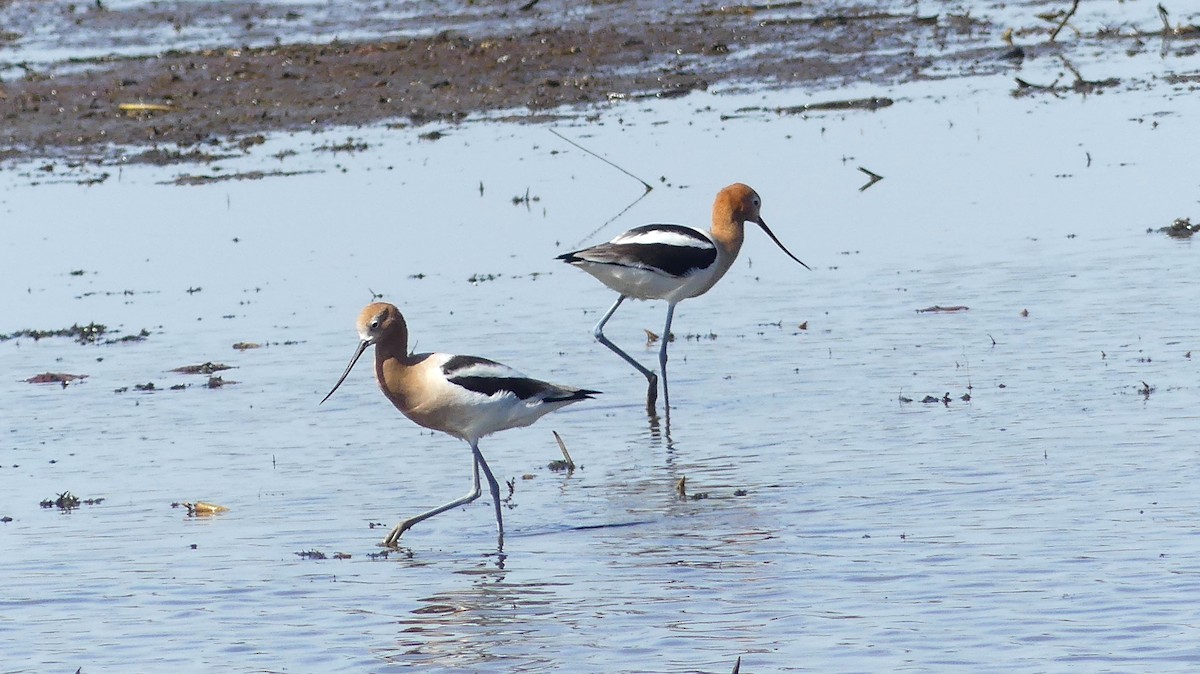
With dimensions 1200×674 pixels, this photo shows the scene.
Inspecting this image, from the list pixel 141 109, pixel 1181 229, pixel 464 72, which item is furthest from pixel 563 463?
pixel 464 72

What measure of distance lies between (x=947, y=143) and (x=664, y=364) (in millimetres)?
8869

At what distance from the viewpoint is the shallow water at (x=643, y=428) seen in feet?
23.7

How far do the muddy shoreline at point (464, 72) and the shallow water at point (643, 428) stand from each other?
9.93ft

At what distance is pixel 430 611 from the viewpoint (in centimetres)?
761

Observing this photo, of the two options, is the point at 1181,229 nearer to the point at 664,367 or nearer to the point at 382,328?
the point at 664,367

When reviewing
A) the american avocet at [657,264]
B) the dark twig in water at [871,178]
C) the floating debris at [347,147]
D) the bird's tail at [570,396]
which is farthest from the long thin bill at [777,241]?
the floating debris at [347,147]

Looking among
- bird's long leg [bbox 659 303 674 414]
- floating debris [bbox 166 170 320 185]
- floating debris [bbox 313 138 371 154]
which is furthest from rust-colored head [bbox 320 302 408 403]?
floating debris [bbox 313 138 371 154]

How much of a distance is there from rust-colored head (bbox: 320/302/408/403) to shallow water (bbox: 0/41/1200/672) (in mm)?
831

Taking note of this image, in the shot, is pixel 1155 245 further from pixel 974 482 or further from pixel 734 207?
pixel 974 482

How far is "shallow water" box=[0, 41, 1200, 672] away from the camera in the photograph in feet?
23.7

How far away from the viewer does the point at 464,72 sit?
969 inches

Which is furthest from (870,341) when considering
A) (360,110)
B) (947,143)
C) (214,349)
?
(360,110)

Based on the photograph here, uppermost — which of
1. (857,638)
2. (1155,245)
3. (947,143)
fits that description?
(947,143)

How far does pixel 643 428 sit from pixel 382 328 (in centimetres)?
246
